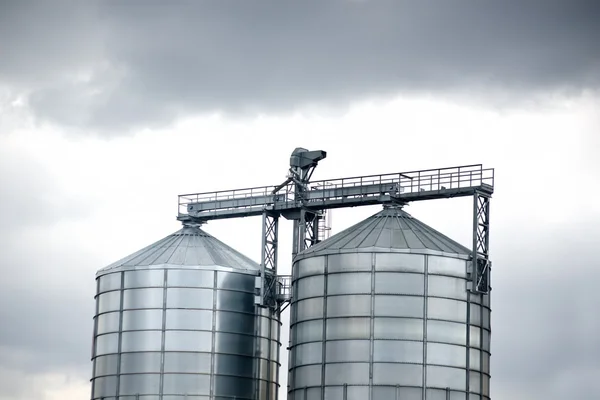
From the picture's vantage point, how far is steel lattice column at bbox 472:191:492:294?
86.1 meters

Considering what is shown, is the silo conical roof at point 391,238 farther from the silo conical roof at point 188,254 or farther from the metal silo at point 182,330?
the silo conical roof at point 188,254

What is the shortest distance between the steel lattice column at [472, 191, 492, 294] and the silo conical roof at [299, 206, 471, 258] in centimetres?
78

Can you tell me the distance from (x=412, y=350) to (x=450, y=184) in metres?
10.9

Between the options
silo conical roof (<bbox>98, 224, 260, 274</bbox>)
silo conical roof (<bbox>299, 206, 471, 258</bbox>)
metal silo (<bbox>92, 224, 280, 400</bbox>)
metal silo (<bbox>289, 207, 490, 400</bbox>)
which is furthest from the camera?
silo conical roof (<bbox>98, 224, 260, 274</bbox>)

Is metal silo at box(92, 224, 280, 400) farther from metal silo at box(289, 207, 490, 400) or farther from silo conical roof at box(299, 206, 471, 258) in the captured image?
silo conical roof at box(299, 206, 471, 258)

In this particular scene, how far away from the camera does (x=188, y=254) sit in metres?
96.1

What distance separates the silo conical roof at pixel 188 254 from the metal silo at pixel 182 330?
0.28ft

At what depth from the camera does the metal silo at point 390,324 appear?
83312mm

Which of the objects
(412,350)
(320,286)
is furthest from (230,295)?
(412,350)

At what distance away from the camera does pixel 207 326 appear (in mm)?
93562

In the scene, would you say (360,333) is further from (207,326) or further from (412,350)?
(207,326)

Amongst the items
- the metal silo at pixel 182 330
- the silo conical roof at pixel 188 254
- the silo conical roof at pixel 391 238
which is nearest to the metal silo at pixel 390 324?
the silo conical roof at pixel 391 238

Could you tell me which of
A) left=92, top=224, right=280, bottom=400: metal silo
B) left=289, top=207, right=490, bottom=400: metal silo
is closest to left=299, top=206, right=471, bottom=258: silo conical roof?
left=289, top=207, right=490, bottom=400: metal silo

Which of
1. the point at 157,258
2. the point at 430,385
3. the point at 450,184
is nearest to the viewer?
the point at 430,385
